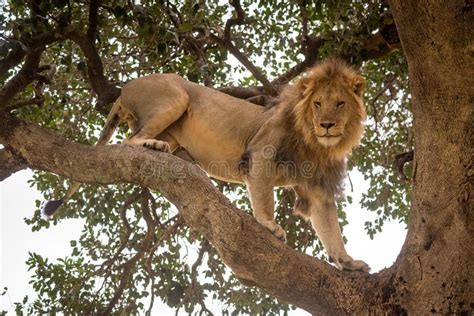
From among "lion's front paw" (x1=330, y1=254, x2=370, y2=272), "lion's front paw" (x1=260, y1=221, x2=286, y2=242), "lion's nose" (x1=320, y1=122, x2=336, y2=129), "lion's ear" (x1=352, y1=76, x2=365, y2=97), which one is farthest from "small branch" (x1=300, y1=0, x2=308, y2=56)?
"lion's front paw" (x1=330, y1=254, x2=370, y2=272)

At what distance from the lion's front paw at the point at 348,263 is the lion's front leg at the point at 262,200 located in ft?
1.82

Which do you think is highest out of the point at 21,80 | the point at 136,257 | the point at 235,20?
the point at 235,20

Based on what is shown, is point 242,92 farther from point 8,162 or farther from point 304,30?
point 8,162

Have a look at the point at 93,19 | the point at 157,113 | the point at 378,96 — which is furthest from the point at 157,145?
the point at 378,96

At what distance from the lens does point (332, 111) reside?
5.12 m

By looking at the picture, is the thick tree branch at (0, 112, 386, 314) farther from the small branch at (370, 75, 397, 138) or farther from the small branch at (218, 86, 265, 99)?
the small branch at (370, 75, 397, 138)

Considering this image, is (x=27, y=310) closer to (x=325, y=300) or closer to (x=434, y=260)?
(x=325, y=300)

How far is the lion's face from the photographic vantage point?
5.08 metres

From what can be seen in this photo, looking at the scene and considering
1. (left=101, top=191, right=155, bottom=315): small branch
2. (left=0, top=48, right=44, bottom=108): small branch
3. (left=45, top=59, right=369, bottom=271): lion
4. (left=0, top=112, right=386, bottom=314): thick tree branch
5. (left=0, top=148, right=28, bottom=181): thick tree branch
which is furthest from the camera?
(left=101, top=191, right=155, bottom=315): small branch

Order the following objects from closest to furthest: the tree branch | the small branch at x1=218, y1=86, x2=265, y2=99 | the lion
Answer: the lion < the tree branch < the small branch at x1=218, y1=86, x2=265, y2=99

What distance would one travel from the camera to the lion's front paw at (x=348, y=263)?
4.78 metres

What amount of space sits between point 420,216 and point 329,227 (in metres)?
1.60

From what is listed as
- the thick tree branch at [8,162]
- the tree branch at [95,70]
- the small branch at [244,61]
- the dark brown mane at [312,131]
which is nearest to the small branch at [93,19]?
the tree branch at [95,70]

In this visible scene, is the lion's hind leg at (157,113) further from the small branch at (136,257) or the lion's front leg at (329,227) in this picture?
the lion's front leg at (329,227)
